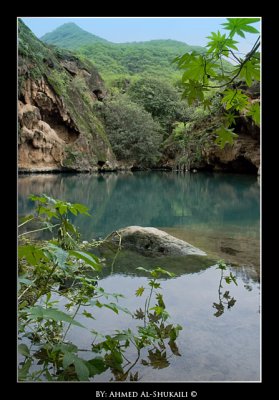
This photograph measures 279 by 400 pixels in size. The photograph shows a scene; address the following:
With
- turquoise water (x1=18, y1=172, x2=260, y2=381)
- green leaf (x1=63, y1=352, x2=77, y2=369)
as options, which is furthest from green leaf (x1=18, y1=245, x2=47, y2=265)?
turquoise water (x1=18, y1=172, x2=260, y2=381)

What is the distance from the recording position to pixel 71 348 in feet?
5.24

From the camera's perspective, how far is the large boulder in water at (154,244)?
6.41 metres

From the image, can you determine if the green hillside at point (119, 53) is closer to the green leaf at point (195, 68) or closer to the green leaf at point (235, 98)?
the green leaf at point (235, 98)

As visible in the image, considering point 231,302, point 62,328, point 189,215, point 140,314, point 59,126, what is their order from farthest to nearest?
point 59,126 < point 189,215 < point 231,302 < point 140,314 < point 62,328

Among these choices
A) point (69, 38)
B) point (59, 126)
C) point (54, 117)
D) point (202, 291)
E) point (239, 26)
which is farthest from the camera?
point (69, 38)

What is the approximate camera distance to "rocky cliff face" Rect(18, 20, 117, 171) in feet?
86.3

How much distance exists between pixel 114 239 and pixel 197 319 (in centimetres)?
376

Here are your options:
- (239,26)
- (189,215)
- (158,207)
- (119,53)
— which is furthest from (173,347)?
(119,53)

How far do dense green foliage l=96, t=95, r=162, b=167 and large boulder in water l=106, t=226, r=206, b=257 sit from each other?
27.4 metres

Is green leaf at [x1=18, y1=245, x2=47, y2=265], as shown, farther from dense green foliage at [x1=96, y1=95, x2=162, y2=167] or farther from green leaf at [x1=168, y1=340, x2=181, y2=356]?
A: dense green foliage at [x1=96, y1=95, x2=162, y2=167]

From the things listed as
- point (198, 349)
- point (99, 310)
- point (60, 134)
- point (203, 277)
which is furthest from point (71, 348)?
point (60, 134)

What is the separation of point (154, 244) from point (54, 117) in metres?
24.8

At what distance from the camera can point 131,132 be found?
34438 mm

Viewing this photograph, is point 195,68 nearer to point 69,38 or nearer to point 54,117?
point 54,117
